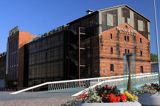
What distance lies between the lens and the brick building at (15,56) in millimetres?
85562

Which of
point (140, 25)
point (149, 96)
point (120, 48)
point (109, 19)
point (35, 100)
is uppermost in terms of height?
point (109, 19)

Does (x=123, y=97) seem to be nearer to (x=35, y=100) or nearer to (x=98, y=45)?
(x=35, y=100)

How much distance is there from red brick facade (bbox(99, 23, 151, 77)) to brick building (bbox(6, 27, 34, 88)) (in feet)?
103

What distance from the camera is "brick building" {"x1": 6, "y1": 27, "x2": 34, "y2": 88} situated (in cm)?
8556

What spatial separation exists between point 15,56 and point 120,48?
36.2 metres

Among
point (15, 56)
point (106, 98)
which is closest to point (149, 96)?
point (106, 98)

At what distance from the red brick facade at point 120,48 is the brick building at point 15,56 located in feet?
103

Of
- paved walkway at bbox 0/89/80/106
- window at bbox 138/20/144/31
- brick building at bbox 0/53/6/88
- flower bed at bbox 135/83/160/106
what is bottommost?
paved walkway at bbox 0/89/80/106

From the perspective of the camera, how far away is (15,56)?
3509 inches

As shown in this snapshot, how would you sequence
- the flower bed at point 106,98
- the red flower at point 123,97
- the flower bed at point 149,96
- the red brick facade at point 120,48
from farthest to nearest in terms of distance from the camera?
the red brick facade at point 120,48 → the flower bed at point 149,96 → the red flower at point 123,97 → the flower bed at point 106,98

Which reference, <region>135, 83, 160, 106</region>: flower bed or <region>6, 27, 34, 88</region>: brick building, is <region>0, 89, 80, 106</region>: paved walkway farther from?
<region>6, 27, 34, 88</region>: brick building

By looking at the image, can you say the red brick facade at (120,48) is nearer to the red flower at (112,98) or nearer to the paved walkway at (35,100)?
the paved walkway at (35,100)

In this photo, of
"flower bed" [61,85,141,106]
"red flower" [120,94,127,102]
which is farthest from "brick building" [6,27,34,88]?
"red flower" [120,94,127,102]

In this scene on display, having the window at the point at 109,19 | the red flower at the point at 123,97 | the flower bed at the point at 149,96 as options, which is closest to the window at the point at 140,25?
the window at the point at 109,19
